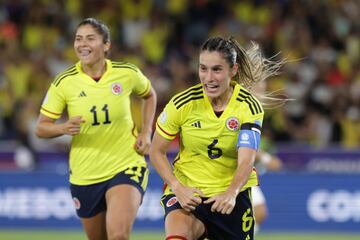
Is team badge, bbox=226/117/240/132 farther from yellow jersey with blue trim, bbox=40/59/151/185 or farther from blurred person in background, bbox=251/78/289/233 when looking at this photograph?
blurred person in background, bbox=251/78/289/233

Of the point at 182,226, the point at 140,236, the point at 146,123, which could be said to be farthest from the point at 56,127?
the point at 140,236

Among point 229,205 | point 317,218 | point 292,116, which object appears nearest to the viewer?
point 229,205

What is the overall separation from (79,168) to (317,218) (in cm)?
583

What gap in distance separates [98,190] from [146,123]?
0.89 m

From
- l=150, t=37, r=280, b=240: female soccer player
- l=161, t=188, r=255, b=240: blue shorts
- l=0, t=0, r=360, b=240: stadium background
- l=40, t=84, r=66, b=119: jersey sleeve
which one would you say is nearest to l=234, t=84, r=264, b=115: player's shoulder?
l=150, t=37, r=280, b=240: female soccer player

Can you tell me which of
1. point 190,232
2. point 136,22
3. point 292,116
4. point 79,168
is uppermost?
point 136,22

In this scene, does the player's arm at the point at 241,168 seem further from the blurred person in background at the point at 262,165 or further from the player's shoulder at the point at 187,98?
the blurred person in background at the point at 262,165

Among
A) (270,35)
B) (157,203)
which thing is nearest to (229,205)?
(157,203)

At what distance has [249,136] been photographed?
22.7 feet

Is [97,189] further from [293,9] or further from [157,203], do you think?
[293,9]

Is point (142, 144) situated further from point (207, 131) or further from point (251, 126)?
point (251, 126)

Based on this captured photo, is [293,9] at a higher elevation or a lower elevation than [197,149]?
higher

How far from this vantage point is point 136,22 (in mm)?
17906

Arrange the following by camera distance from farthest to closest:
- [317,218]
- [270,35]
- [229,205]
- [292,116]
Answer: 1. [270,35]
2. [292,116]
3. [317,218]
4. [229,205]
